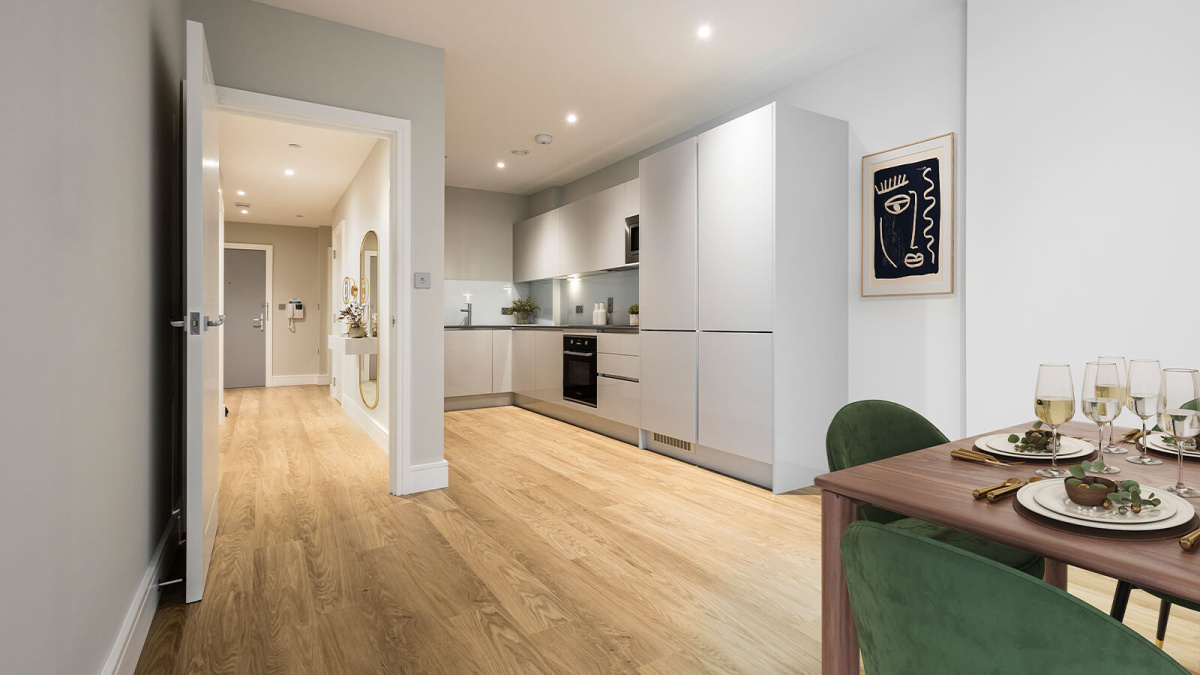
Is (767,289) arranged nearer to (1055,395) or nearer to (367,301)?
(1055,395)

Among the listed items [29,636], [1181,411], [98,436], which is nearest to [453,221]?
[98,436]

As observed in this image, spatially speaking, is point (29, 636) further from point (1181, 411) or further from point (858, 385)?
point (858, 385)

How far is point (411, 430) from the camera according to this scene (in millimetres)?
3174

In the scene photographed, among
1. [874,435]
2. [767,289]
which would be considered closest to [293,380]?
[767,289]

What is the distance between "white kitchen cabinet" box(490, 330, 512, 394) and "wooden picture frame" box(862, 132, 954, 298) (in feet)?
12.7

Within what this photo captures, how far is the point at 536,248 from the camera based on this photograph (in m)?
6.42

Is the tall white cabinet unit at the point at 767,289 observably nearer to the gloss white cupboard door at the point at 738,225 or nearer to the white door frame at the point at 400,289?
the gloss white cupboard door at the point at 738,225

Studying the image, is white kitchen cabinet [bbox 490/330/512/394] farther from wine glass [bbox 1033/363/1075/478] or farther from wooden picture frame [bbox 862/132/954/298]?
wine glass [bbox 1033/363/1075/478]

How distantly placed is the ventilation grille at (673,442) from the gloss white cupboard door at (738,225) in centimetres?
87

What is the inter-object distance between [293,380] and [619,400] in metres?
6.24

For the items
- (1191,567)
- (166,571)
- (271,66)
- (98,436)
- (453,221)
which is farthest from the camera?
(453,221)

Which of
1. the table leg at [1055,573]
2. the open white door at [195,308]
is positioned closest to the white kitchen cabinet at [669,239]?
the table leg at [1055,573]

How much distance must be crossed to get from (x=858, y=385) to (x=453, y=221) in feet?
15.8

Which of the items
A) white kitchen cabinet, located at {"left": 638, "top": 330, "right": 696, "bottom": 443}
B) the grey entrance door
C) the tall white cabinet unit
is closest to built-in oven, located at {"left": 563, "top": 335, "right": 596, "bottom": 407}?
white kitchen cabinet, located at {"left": 638, "top": 330, "right": 696, "bottom": 443}
